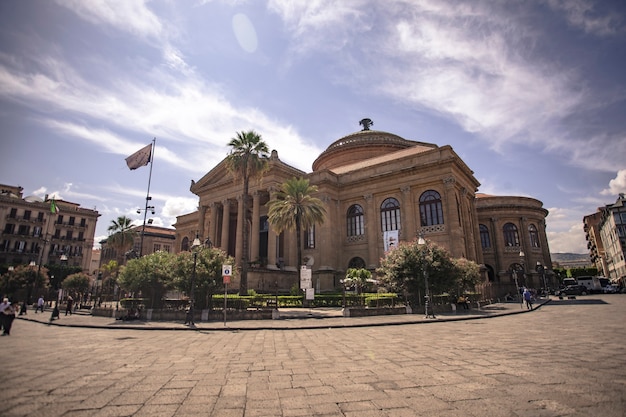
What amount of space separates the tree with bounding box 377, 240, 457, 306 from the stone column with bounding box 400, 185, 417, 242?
11.2 meters

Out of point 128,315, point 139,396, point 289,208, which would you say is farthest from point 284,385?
point 289,208

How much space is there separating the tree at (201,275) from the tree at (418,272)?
10993mm

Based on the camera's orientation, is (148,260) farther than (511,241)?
No

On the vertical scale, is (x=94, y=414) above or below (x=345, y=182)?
below

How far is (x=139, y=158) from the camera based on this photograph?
28.8 m

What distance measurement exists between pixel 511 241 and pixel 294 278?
30.6 metres

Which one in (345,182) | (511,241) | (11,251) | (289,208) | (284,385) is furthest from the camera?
(11,251)

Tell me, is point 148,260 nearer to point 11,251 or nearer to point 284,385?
point 284,385

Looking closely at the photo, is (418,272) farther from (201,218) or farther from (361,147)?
(201,218)

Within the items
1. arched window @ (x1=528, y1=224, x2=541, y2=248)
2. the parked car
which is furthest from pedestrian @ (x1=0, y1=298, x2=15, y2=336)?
arched window @ (x1=528, y1=224, x2=541, y2=248)

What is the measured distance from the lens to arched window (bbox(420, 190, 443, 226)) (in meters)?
32.5

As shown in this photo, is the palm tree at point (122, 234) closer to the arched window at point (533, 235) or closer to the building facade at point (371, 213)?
the building facade at point (371, 213)

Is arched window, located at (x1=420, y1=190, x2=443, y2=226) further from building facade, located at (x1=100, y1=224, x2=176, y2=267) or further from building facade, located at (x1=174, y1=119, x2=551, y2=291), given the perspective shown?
building facade, located at (x1=100, y1=224, x2=176, y2=267)

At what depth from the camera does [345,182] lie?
126ft
